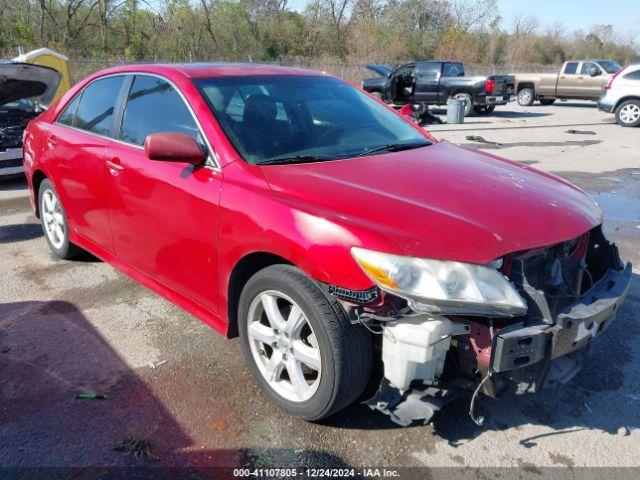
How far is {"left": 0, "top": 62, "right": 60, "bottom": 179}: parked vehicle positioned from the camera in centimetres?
727

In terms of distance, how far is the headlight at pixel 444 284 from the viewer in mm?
2168

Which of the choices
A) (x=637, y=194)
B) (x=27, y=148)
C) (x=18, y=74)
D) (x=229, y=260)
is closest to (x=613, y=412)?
(x=229, y=260)

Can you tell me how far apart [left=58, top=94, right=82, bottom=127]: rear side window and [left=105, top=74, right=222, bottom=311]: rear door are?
0.91 m

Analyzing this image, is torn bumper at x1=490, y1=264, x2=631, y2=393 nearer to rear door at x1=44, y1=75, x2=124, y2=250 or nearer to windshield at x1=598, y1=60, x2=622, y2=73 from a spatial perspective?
rear door at x1=44, y1=75, x2=124, y2=250

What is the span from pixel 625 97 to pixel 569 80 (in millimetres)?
6496

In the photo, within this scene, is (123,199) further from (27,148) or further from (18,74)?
(18,74)

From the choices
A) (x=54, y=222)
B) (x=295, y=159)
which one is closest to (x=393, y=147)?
(x=295, y=159)

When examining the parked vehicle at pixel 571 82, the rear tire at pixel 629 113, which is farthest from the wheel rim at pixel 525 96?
the rear tire at pixel 629 113

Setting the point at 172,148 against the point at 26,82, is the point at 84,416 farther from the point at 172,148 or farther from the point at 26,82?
the point at 26,82

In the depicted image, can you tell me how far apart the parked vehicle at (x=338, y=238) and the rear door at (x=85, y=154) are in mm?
33

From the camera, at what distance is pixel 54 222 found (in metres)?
4.87

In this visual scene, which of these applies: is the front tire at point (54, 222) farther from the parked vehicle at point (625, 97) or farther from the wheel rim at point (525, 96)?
the wheel rim at point (525, 96)

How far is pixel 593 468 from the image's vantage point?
246 cm

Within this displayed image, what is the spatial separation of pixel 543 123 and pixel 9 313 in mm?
16720
